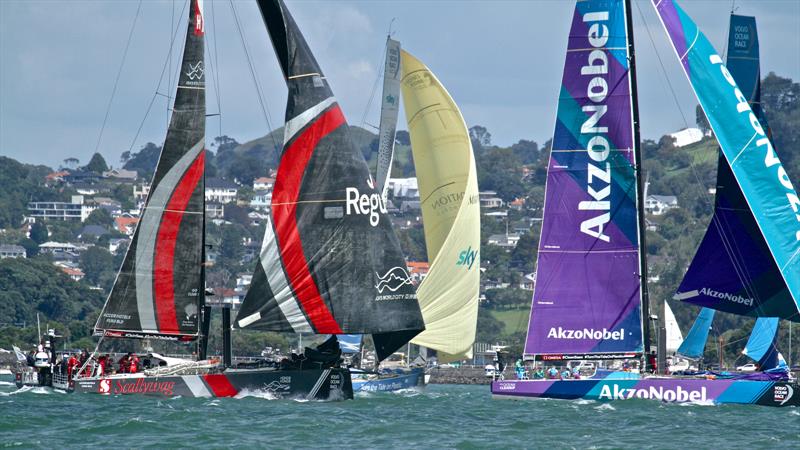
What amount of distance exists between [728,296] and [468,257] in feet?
30.0

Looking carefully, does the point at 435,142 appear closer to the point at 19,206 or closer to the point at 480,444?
the point at 480,444

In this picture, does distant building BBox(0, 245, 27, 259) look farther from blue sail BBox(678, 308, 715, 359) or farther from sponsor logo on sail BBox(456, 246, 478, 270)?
sponsor logo on sail BBox(456, 246, 478, 270)

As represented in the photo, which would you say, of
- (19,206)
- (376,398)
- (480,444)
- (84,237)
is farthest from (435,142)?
(19,206)

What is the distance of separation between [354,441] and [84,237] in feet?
505

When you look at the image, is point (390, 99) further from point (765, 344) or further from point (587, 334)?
point (765, 344)

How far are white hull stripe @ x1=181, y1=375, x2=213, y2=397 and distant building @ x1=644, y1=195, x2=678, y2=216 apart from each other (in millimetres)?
147159

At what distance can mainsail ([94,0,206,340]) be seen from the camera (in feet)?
113

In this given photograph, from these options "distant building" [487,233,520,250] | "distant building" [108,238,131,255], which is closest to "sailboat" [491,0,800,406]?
"distant building" [487,233,520,250]

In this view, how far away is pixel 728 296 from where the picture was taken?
35438mm

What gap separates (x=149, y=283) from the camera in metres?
34.7

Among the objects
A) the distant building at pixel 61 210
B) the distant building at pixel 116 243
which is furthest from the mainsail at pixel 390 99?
the distant building at pixel 61 210

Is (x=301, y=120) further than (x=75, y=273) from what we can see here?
No

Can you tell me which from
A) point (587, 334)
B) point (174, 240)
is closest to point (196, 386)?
point (174, 240)

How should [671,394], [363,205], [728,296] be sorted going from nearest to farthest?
[363,205] < [671,394] < [728,296]
